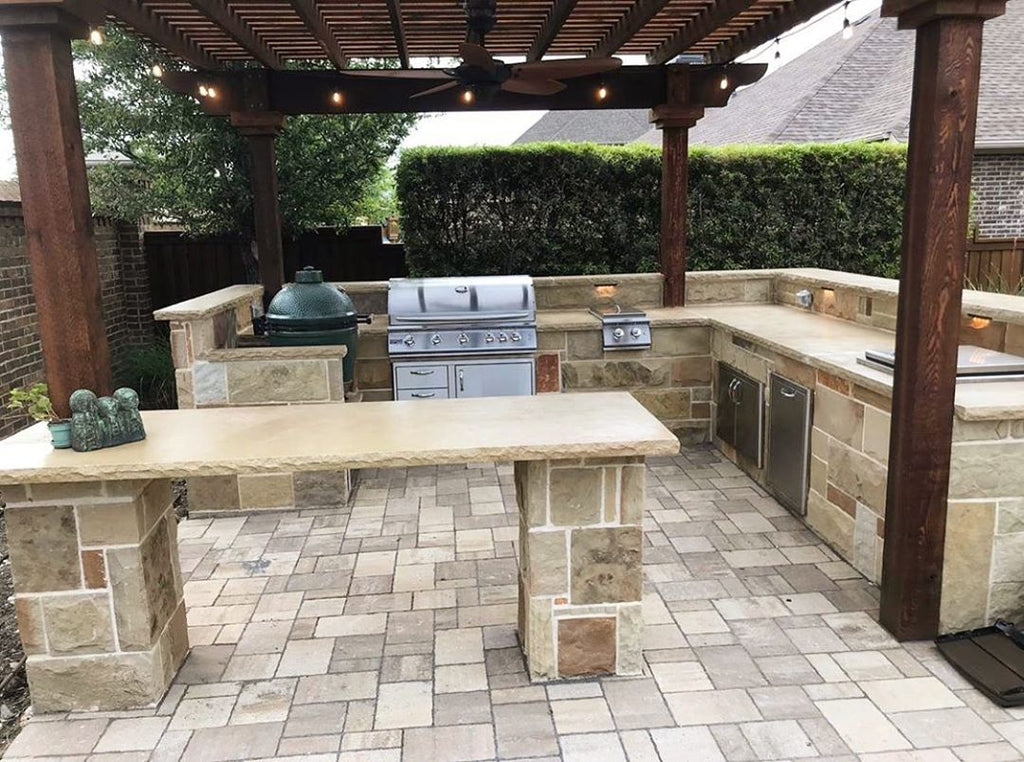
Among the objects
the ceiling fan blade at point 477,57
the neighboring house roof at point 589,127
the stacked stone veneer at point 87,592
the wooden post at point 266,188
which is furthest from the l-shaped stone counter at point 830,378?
the neighboring house roof at point 589,127

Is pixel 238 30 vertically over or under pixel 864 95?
under

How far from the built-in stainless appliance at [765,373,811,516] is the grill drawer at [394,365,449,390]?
2167 millimetres

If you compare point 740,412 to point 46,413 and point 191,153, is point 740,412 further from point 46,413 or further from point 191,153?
point 191,153

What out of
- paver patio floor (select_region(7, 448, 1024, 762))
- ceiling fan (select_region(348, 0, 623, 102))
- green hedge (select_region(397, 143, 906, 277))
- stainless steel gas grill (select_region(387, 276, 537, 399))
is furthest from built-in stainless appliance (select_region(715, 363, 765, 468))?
green hedge (select_region(397, 143, 906, 277))

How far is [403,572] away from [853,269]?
6.09 m

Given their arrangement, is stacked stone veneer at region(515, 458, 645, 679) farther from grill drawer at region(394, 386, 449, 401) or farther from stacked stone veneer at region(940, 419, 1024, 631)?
grill drawer at region(394, 386, 449, 401)

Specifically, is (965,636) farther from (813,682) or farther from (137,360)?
(137,360)

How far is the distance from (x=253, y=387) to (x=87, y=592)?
6.68ft

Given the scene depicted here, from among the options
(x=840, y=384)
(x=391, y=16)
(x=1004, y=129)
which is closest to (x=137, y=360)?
(x=391, y=16)

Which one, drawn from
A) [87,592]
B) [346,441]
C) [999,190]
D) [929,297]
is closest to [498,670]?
[346,441]

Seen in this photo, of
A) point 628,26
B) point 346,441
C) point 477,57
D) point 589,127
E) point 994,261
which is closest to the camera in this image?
point 346,441

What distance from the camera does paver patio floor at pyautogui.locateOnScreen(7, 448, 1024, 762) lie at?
8.07 feet

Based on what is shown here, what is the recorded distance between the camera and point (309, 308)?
4.84 m

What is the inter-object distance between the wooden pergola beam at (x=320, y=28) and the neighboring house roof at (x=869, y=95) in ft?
24.6
